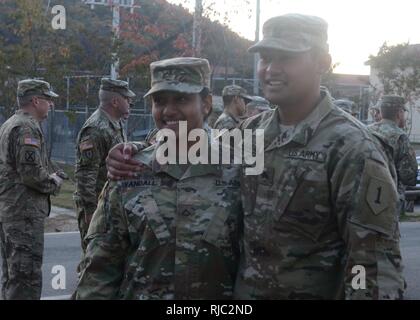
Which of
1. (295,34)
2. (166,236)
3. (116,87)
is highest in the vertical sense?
(295,34)

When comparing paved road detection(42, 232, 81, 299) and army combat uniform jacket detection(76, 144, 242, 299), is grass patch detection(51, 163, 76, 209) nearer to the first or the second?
paved road detection(42, 232, 81, 299)

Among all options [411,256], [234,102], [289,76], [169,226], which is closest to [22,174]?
[234,102]

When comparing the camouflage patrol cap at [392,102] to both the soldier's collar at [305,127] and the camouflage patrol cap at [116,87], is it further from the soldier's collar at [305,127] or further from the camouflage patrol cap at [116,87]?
the soldier's collar at [305,127]

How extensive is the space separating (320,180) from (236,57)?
2088 cm

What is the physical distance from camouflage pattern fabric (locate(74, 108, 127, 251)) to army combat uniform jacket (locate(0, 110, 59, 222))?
0.29 metres

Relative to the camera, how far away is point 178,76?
2830 mm

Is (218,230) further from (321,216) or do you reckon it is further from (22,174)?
(22,174)

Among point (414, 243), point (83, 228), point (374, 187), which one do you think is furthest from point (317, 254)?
point (414, 243)

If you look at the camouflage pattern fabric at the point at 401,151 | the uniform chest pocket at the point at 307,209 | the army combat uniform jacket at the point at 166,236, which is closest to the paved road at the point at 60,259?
the camouflage pattern fabric at the point at 401,151

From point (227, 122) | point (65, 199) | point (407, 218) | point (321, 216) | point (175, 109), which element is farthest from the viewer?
point (65, 199)

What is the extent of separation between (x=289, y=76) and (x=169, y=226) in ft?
2.45

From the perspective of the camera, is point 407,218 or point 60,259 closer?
point 60,259

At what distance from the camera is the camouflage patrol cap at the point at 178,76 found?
2.80 meters
